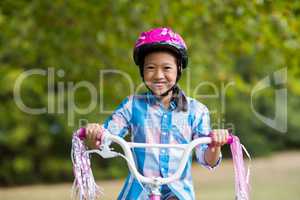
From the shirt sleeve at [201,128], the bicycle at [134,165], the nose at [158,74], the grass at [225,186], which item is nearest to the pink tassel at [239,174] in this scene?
the bicycle at [134,165]

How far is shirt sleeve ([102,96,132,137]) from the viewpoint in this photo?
10.9 ft

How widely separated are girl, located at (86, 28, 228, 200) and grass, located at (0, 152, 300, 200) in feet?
28.6

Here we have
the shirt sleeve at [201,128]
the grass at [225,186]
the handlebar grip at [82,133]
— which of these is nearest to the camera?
the handlebar grip at [82,133]

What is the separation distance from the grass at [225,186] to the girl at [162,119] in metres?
Result: 8.73

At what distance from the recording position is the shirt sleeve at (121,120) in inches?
131

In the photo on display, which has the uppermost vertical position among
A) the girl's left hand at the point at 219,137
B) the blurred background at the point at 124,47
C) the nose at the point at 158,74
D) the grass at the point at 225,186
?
the blurred background at the point at 124,47

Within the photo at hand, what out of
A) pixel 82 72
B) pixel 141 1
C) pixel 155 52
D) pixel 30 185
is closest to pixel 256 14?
pixel 141 1

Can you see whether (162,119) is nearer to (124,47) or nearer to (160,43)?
(160,43)

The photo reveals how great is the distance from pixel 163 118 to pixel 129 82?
5.75 metres

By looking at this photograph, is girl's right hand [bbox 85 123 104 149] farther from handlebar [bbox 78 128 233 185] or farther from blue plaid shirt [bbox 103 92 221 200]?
blue plaid shirt [bbox 103 92 221 200]

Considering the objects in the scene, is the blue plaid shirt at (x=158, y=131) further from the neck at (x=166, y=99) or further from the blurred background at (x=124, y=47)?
the blurred background at (x=124, y=47)

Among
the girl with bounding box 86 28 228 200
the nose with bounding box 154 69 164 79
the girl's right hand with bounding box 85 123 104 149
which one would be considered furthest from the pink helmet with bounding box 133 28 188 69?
the girl's right hand with bounding box 85 123 104 149

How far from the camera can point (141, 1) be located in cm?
703

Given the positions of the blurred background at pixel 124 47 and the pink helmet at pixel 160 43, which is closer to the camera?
the pink helmet at pixel 160 43
